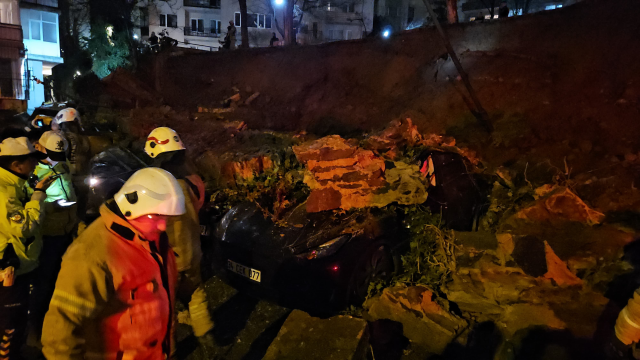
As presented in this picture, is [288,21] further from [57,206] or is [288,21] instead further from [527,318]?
[527,318]

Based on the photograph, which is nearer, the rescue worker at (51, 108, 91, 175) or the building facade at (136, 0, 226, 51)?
the rescue worker at (51, 108, 91, 175)

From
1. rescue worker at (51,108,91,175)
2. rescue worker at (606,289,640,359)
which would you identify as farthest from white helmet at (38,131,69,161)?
rescue worker at (606,289,640,359)

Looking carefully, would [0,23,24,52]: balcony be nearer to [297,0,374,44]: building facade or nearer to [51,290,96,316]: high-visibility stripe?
[297,0,374,44]: building facade

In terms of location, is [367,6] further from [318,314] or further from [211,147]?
[318,314]

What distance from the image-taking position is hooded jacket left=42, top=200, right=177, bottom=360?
1776 millimetres

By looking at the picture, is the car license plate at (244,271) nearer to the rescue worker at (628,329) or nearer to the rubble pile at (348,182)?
the rubble pile at (348,182)

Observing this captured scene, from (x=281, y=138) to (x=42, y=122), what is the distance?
453cm

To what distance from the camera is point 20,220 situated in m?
2.87

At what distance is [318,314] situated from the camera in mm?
3975

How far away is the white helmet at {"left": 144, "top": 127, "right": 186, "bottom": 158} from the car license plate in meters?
1.38

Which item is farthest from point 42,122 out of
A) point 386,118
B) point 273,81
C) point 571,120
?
point 273,81

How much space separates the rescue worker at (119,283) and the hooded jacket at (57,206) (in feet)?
8.66

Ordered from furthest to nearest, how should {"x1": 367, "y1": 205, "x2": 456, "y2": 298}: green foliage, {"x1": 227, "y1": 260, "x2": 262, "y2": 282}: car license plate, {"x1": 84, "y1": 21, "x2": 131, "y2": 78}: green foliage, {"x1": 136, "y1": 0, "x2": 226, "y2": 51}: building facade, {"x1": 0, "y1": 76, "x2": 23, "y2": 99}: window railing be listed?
1. {"x1": 136, "y1": 0, "x2": 226, "y2": 51}: building facade
2. {"x1": 84, "y1": 21, "x2": 131, "y2": 78}: green foliage
3. {"x1": 0, "y1": 76, "x2": 23, "y2": 99}: window railing
4. {"x1": 367, "y1": 205, "x2": 456, "y2": 298}: green foliage
5. {"x1": 227, "y1": 260, "x2": 262, "y2": 282}: car license plate

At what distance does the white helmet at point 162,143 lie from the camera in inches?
152
